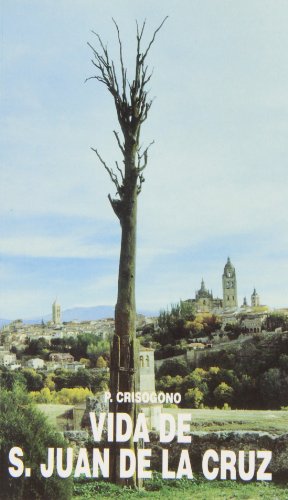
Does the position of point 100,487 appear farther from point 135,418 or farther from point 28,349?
point 28,349

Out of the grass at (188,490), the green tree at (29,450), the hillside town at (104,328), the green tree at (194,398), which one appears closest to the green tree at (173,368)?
the hillside town at (104,328)

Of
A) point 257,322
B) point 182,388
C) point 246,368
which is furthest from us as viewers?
point 257,322

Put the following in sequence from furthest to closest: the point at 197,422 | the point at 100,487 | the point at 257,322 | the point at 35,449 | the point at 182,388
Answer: the point at 257,322, the point at 182,388, the point at 197,422, the point at 100,487, the point at 35,449

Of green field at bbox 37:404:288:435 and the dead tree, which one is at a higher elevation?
the dead tree

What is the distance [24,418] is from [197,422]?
139 inches

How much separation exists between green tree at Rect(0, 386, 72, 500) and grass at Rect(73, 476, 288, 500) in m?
0.53

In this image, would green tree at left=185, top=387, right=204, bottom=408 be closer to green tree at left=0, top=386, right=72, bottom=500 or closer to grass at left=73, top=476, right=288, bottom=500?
grass at left=73, top=476, right=288, bottom=500

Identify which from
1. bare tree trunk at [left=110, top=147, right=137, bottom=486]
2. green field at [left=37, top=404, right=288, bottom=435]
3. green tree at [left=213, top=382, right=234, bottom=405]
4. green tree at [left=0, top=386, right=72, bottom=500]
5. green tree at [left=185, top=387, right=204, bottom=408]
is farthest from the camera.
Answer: green tree at [left=213, top=382, right=234, bottom=405]

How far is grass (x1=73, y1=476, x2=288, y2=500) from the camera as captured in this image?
4.91m

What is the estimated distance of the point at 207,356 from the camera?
18688 millimetres

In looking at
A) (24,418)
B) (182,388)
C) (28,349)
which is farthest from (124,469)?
(28,349)

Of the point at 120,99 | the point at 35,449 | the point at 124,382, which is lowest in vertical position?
the point at 35,449

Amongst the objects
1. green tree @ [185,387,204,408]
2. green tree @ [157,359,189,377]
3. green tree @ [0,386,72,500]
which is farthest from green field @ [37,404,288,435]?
green tree @ [157,359,189,377]

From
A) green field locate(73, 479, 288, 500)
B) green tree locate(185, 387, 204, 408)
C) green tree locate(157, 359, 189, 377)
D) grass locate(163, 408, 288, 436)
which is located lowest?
green field locate(73, 479, 288, 500)
